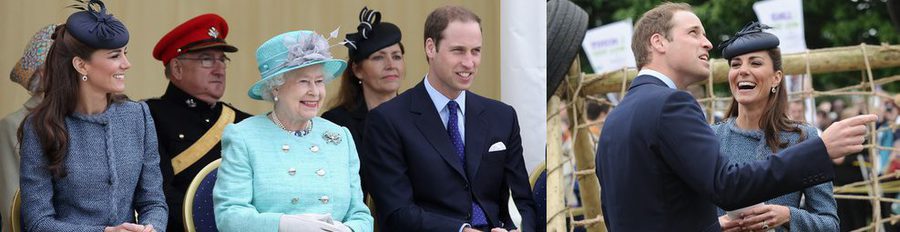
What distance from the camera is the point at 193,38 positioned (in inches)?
232

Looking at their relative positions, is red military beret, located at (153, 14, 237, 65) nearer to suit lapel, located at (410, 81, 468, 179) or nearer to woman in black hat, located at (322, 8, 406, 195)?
woman in black hat, located at (322, 8, 406, 195)

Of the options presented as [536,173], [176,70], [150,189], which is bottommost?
[536,173]

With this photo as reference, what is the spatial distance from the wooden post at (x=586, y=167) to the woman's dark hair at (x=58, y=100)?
12.1 feet

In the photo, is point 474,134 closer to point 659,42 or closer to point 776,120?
point 659,42

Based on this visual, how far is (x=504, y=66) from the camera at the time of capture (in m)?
6.12

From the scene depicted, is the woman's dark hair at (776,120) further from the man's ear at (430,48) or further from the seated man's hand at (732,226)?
the man's ear at (430,48)

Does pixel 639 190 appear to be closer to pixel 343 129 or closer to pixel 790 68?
Result: pixel 343 129

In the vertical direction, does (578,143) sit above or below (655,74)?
below

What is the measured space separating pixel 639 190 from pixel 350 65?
2046 millimetres

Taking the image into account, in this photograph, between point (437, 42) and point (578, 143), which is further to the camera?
point (578, 143)

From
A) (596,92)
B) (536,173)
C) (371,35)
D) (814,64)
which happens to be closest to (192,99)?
(371,35)

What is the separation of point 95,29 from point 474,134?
1.52 meters

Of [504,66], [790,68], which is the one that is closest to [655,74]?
[504,66]

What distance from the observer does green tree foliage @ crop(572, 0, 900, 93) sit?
23.0m
